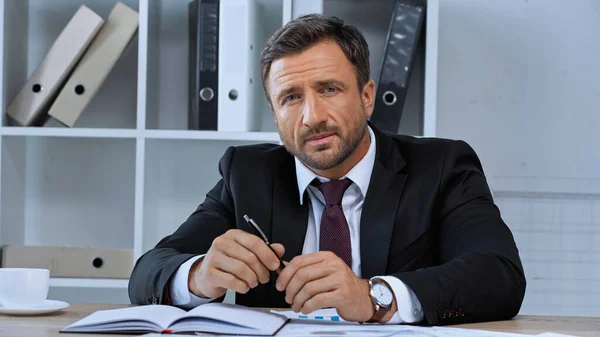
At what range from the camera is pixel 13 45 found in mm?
2740

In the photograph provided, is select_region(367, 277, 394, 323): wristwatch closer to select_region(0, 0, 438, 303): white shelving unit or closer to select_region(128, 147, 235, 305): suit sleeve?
select_region(128, 147, 235, 305): suit sleeve

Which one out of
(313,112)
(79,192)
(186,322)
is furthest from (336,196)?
(79,192)

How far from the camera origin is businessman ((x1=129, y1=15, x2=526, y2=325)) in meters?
1.64

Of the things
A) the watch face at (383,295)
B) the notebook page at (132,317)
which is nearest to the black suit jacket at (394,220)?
the watch face at (383,295)

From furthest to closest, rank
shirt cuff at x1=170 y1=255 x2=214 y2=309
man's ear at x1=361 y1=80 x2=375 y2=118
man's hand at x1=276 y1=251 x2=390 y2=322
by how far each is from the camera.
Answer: man's ear at x1=361 y1=80 x2=375 y2=118
shirt cuff at x1=170 y1=255 x2=214 y2=309
man's hand at x1=276 y1=251 x2=390 y2=322

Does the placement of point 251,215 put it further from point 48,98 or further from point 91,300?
point 91,300

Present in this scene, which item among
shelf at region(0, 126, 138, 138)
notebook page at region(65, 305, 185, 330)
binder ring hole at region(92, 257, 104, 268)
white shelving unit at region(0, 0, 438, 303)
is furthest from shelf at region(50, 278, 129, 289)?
notebook page at region(65, 305, 185, 330)

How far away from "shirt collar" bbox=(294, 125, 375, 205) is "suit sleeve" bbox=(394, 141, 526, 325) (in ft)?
0.55

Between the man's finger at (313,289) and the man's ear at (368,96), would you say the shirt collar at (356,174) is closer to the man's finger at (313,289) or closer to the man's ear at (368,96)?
the man's ear at (368,96)

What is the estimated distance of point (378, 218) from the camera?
1786mm

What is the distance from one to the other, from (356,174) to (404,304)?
522 millimetres

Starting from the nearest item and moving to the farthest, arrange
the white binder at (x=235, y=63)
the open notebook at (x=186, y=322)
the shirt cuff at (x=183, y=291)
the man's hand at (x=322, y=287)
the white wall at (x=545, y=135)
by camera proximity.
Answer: the open notebook at (x=186, y=322), the man's hand at (x=322, y=287), the shirt cuff at (x=183, y=291), the white binder at (x=235, y=63), the white wall at (x=545, y=135)

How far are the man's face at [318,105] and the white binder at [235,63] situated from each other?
61cm

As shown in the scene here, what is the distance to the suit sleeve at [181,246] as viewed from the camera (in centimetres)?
160
